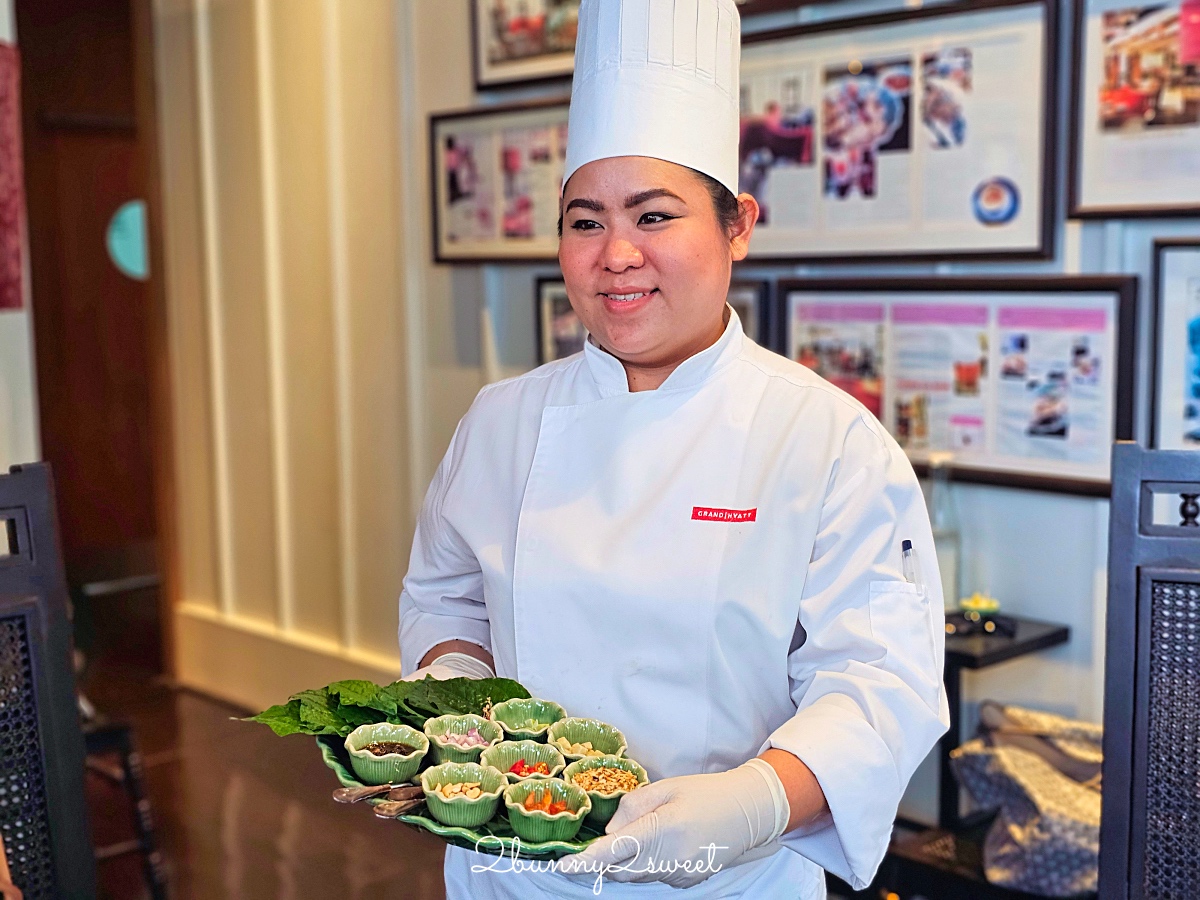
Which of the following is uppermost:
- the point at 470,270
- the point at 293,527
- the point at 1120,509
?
the point at 470,270

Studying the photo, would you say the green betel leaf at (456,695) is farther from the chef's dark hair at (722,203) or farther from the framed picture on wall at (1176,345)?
the framed picture on wall at (1176,345)

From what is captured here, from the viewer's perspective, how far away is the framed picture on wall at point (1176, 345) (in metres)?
2.34

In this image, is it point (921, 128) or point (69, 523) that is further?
point (69, 523)

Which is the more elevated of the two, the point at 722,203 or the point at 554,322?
the point at 722,203

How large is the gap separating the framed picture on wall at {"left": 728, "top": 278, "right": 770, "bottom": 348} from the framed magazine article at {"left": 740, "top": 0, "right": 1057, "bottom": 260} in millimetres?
82

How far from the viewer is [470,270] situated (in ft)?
12.3

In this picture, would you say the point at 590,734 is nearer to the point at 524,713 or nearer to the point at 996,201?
the point at 524,713

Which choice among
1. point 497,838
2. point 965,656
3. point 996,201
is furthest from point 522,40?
point 497,838

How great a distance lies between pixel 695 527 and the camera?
4.65ft

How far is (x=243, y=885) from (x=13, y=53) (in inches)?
76.6

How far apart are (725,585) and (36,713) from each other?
0.78 m

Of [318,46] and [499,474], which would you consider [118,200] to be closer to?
[318,46]

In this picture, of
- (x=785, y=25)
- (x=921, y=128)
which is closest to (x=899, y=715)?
(x=921, y=128)

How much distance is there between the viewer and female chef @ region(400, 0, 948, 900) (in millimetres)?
1299
